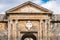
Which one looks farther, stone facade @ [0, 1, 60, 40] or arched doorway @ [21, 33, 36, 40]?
arched doorway @ [21, 33, 36, 40]

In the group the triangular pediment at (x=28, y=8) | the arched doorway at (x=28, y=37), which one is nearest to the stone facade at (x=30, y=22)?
the triangular pediment at (x=28, y=8)

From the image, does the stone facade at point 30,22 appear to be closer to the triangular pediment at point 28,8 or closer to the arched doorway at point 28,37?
the triangular pediment at point 28,8

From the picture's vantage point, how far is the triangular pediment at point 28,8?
38806 millimetres

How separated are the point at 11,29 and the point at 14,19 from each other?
1280 millimetres

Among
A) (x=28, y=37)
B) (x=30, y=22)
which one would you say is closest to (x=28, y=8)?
(x=30, y=22)

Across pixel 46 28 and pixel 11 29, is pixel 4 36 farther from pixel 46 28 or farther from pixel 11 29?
pixel 46 28

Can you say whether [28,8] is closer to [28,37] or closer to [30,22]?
[30,22]

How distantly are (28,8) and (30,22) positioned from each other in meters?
1.73

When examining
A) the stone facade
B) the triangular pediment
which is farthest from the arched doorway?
the triangular pediment

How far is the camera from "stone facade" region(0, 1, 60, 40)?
38.8 meters

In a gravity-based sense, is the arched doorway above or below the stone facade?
below

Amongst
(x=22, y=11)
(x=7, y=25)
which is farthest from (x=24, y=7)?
(x=7, y=25)

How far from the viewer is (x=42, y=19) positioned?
127 feet

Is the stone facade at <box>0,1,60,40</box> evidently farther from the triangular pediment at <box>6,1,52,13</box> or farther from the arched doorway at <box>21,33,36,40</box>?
the arched doorway at <box>21,33,36,40</box>
